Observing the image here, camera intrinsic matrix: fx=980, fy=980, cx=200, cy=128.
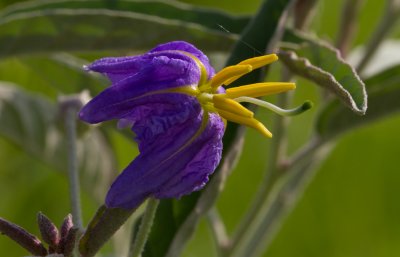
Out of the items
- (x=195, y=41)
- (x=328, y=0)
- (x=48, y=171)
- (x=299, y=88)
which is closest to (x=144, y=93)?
(x=195, y=41)

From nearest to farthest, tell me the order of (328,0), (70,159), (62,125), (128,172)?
(128,172) → (70,159) → (62,125) → (328,0)

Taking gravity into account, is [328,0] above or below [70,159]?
below

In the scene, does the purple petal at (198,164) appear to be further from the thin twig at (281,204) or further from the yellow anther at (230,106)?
the thin twig at (281,204)

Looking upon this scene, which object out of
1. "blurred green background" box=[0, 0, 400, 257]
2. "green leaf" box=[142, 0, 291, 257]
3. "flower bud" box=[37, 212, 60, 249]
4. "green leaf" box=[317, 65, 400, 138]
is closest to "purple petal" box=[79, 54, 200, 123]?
"flower bud" box=[37, 212, 60, 249]

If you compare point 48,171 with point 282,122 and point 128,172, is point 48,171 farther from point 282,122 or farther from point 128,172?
point 128,172

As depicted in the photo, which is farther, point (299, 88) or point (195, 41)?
point (299, 88)

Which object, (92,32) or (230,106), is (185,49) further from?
(92,32)
